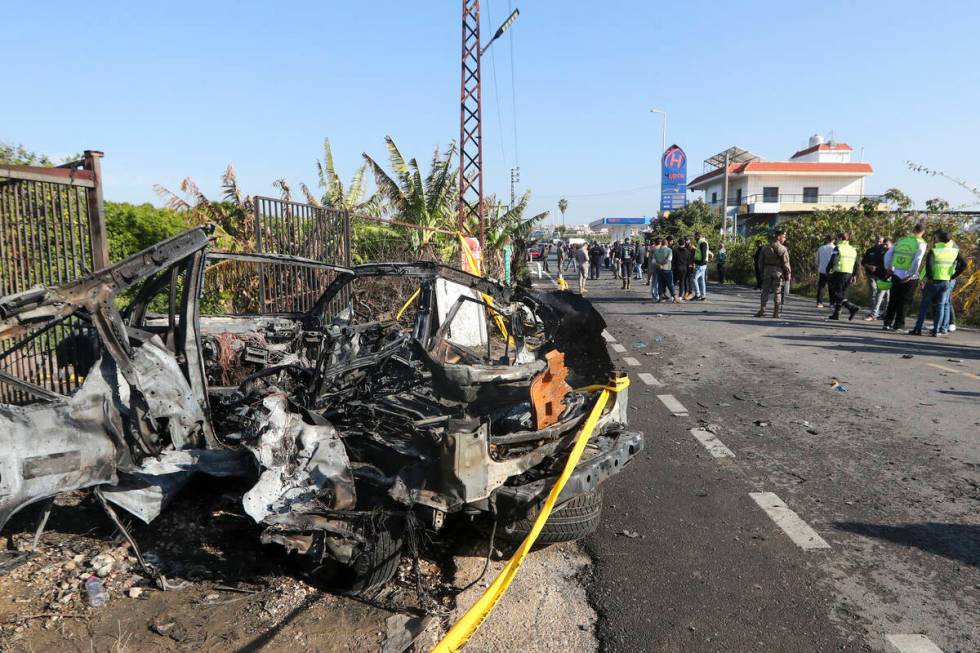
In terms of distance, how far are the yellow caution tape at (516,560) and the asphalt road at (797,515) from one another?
46 centimetres

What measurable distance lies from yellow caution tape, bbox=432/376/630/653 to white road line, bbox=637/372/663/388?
13.1ft

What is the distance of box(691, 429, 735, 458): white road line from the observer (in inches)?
209

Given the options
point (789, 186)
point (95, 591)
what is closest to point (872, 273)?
point (95, 591)

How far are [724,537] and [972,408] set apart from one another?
437cm

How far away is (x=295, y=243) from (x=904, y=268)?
1016cm

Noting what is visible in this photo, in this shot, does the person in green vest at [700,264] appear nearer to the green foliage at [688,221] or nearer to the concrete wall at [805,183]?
A: the green foliage at [688,221]

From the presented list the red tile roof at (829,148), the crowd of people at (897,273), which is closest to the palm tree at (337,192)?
the crowd of people at (897,273)

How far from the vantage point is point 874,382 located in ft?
25.3

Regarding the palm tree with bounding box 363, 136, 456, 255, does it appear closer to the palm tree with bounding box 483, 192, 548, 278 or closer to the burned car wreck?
the palm tree with bounding box 483, 192, 548, 278

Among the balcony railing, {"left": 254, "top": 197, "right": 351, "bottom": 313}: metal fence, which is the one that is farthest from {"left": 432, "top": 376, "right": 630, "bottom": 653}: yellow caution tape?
the balcony railing

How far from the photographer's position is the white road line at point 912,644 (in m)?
2.74

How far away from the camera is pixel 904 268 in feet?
37.3

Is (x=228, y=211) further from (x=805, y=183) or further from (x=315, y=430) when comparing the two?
(x=805, y=183)

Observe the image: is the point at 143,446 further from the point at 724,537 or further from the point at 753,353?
the point at 753,353
